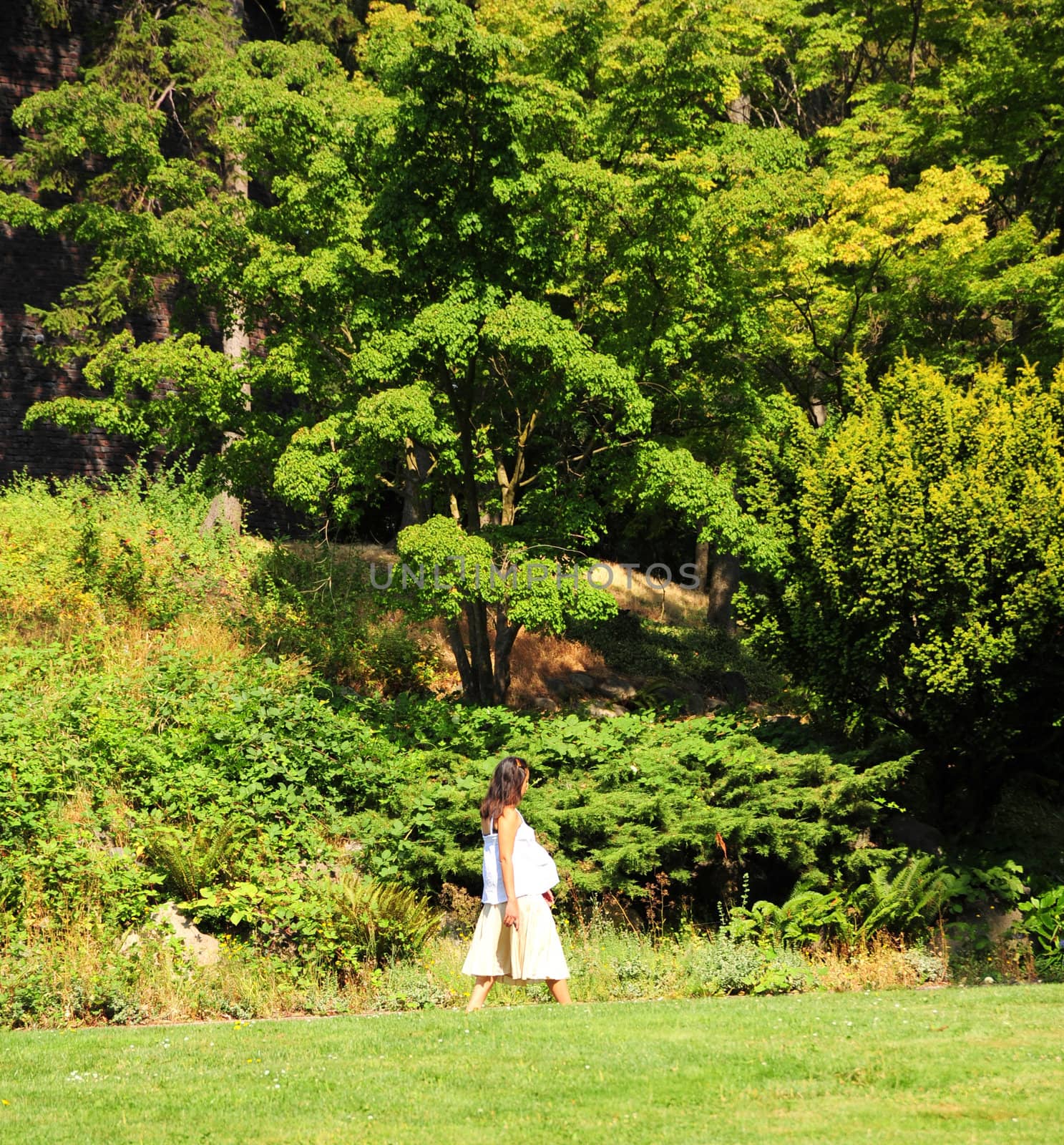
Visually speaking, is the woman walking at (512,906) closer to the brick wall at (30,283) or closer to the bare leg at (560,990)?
the bare leg at (560,990)

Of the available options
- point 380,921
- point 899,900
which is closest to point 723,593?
point 899,900

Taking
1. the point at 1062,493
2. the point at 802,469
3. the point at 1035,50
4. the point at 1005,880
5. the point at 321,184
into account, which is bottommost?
the point at 1005,880

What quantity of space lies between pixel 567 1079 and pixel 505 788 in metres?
2.06

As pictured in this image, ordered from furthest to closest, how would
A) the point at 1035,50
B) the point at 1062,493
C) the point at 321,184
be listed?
1. the point at 1035,50
2. the point at 321,184
3. the point at 1062,493

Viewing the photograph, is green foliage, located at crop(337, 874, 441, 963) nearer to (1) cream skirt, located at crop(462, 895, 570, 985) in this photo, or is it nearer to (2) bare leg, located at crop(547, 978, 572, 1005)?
(1) cream skirt, located at crop(462, 895, 570, 985)

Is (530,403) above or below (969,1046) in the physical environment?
above

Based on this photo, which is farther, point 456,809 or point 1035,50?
point 1035,50

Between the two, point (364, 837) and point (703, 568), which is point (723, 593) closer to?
point (703, 568)

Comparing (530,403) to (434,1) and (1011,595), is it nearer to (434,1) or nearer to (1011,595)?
(434,1)

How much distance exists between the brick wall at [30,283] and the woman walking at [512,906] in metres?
17.5

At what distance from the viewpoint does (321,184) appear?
560 inches

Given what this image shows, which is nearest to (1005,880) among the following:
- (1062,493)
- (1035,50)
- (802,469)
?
(1062,493)

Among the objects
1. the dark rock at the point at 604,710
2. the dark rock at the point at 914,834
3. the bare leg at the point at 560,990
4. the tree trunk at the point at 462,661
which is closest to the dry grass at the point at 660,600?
the dark rock at the point at 604,710

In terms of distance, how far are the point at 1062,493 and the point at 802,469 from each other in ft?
8.59
